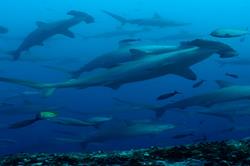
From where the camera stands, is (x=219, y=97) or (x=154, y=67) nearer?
(x=154, y=67)

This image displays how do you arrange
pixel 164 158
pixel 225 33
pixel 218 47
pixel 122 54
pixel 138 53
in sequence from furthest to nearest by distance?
pixel 122 54 < pixel 138 53 < pixel 218 47 < pixel 225 33 < pixel 164 158

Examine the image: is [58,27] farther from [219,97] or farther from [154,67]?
[154,67]

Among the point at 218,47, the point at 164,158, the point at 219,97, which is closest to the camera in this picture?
the point at 164,158

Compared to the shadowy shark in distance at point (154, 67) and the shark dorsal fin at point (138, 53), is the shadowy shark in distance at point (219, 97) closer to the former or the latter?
the shadowy shark in distance at point (154, 67)

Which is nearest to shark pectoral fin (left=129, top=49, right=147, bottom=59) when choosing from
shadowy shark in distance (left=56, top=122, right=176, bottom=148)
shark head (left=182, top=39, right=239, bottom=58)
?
shark head (left=182, top=39, right=239, bottom=58)

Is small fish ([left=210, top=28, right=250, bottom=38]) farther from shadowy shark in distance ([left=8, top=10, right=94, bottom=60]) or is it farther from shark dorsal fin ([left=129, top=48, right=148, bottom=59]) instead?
shadowy shark in distance ([left=8, top=10, right=94, bottom=60])

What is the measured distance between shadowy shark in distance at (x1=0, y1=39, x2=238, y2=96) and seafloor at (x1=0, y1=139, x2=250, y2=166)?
380 cm

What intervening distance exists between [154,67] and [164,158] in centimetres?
442

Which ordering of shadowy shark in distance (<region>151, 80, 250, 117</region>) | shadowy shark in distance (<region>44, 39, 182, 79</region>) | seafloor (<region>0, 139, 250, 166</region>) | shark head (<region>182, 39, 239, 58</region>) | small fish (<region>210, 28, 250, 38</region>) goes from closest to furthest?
seafloor (<region>0, 139, 250, 166</region>), small fish (<region>210, 28, 250, 38</region>), shark head (<region>182, 39, 239, 58</region>), shadowy shark in distance (<region>44, 39, 182, 79</region>), shadowy shark in distance (<region>151, 80, 250, 117</region>)

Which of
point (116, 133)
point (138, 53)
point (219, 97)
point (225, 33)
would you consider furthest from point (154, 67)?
point (116, 133)

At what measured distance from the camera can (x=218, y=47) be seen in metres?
6.01

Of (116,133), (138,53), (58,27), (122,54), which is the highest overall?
(58,27)

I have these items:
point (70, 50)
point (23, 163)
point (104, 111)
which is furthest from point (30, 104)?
point (70, 50)

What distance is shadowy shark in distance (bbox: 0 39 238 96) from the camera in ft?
20.1
